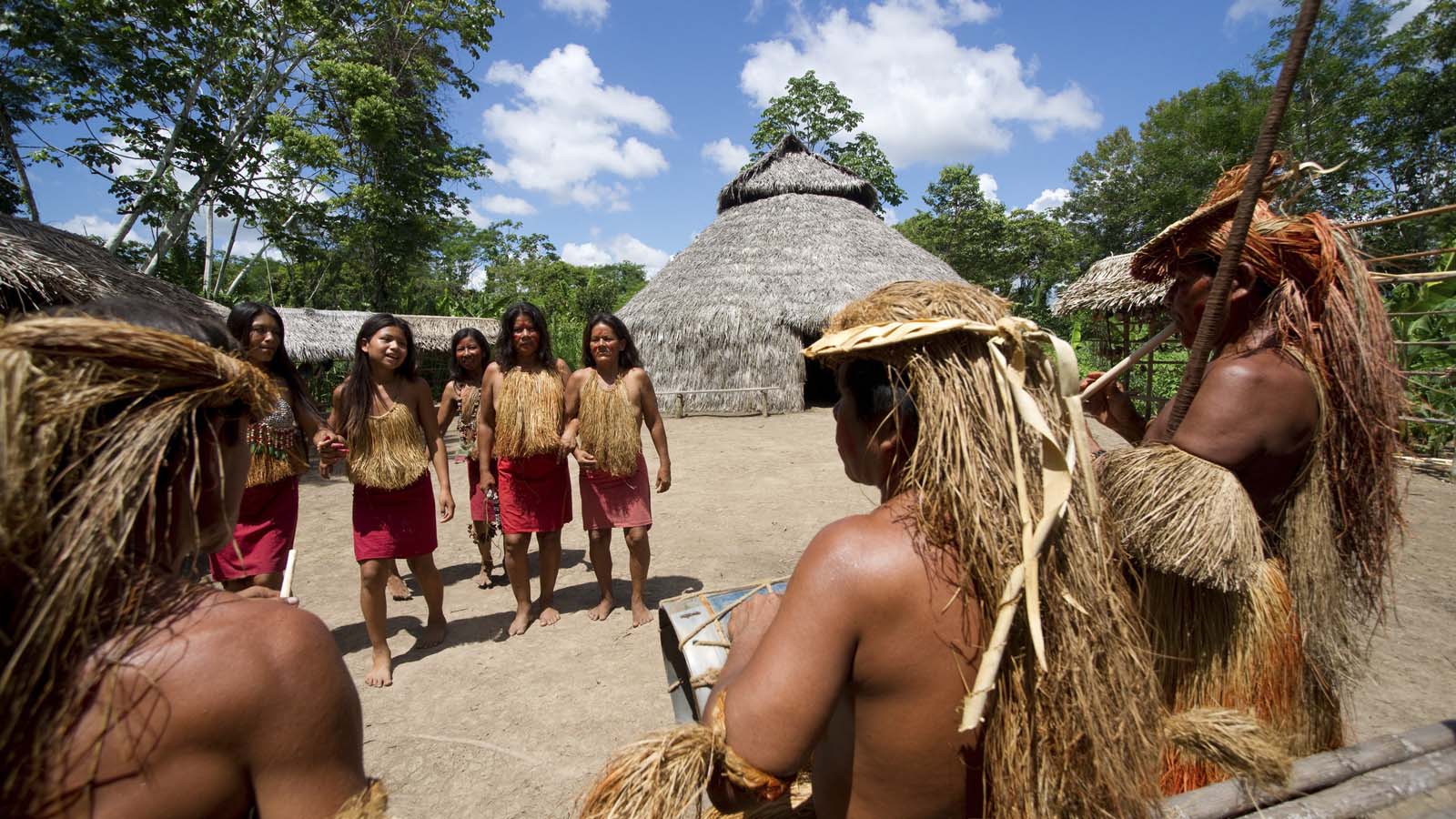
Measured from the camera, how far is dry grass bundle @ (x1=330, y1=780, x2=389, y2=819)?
954mm

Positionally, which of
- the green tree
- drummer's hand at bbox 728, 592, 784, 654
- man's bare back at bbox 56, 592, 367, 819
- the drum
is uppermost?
the green tree

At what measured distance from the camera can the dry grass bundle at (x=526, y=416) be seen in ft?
12.9

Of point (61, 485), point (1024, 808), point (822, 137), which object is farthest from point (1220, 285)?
point (822, 137)

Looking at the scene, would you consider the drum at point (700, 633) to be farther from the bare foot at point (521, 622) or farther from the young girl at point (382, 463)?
the bare foot at point (521, 622)

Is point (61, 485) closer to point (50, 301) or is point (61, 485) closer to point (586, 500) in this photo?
point (586, 500)

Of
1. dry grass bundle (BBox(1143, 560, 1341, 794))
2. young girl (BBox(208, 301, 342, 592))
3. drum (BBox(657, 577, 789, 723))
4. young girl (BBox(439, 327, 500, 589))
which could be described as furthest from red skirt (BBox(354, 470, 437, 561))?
dry grass bundle (BBox(1143, 560, 1341, 794))

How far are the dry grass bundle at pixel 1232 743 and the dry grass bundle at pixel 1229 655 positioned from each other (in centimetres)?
11

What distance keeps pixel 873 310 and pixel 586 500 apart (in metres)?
3.21

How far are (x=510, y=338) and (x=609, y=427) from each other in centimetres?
82

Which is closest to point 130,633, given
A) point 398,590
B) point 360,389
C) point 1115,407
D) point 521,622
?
point 1115,407

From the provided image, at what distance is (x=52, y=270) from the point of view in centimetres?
588

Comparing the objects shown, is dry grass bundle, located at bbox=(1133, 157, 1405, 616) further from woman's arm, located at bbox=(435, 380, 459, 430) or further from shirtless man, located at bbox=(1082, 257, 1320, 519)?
woman's arm, located at bbox=(435, 380, 459, 430)

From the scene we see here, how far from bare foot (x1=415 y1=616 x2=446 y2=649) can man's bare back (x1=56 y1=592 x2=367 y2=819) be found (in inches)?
128

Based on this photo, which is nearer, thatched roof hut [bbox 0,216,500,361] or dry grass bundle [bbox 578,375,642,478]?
dry grass bundle [bbox 578,375,642,478]
